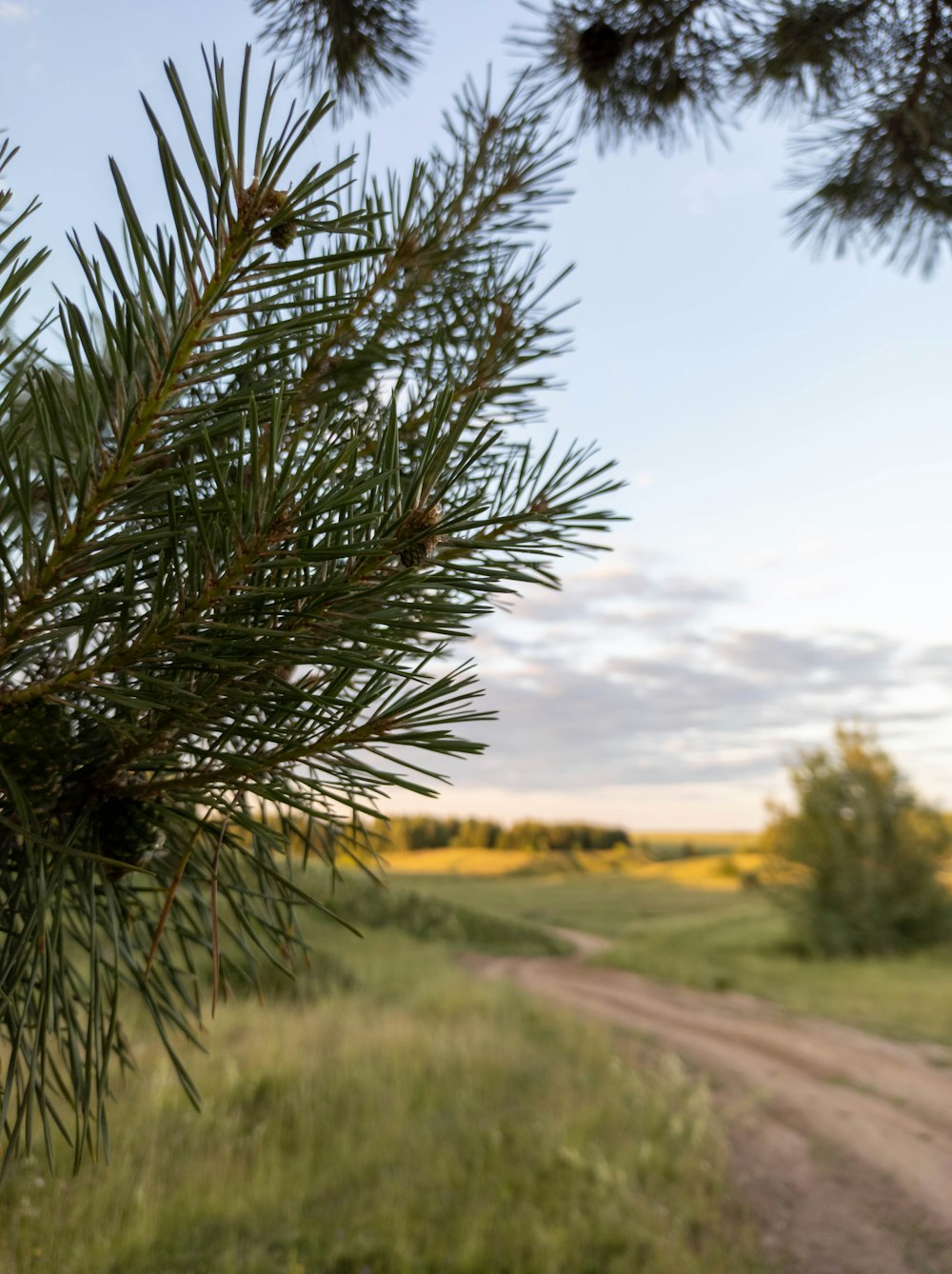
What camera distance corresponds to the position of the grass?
2.62m

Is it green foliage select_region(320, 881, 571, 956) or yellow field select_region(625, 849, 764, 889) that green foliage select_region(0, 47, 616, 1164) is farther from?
yellow field select_region(625, 849, 764, 889)

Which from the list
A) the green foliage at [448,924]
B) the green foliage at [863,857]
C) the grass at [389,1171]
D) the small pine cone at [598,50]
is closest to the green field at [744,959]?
the green foliage at [863,857]

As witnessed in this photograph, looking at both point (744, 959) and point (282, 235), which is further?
point (744, 959)

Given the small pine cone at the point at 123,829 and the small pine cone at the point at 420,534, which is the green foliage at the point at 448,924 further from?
the small pine cone at the point at 420,534

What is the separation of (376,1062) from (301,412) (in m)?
5.94

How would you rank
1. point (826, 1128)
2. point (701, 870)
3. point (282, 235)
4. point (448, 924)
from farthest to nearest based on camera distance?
point (701, 870), point (448, 924), point (826, 1128), point (282, 235)

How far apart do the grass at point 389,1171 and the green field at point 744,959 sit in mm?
5802

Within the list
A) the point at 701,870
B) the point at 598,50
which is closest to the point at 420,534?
the point at 598,50

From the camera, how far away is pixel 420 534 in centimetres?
100

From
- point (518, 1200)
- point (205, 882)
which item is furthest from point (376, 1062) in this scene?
point (205, 882)

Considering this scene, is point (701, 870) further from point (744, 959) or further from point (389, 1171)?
point (389, 1171)

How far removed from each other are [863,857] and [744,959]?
3461 millimetres

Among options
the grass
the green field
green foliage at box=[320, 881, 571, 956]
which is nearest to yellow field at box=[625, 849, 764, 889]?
the green field

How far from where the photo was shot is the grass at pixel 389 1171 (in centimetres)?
262
